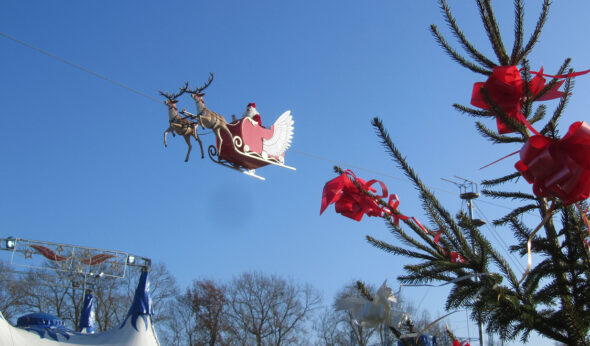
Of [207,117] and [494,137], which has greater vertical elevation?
[207,117]

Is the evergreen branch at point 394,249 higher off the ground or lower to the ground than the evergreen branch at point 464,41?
lower

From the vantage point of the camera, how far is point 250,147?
690 cm

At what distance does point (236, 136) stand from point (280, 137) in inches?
34.7

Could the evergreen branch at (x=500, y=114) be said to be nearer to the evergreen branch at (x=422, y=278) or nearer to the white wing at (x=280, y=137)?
the evergreen branch at (x=422, y=278)

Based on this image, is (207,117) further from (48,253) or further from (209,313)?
(209,313)

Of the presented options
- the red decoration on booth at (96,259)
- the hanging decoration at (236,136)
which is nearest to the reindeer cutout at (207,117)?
the hanging decoration at (236,136)

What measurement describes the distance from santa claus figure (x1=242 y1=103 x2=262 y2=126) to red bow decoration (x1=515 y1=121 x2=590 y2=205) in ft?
19.8

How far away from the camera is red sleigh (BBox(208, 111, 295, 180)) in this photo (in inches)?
264

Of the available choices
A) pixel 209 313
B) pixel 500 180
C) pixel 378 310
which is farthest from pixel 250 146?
pixel 209 313

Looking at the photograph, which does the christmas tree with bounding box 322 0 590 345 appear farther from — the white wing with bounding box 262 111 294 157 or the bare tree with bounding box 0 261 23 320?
the bare tree with bounding box 0 261 23 320

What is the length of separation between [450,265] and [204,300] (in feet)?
90.9

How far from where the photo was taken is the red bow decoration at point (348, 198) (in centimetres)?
208

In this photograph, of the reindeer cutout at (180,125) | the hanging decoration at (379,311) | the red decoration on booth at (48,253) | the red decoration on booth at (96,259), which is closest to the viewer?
the hanging decoration at (379,311)

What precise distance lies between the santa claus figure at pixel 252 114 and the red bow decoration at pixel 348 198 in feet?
17.1
